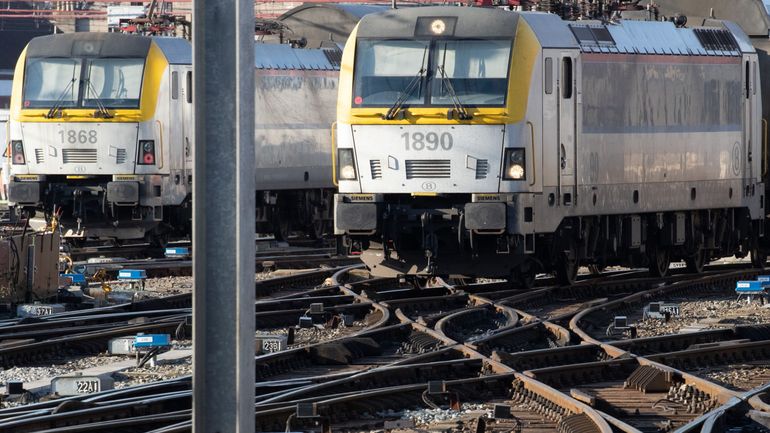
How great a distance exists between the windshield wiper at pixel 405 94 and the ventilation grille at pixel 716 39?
5.42 m

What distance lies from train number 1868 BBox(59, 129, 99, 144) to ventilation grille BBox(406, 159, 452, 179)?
7.64m

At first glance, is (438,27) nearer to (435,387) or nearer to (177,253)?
(435,387)

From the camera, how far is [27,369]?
12664 millimetres

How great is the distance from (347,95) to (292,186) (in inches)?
378

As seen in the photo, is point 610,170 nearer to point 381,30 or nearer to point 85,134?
point 381,30

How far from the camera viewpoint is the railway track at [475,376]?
972cm

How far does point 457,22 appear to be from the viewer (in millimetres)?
17516

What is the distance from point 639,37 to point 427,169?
4.15 meters

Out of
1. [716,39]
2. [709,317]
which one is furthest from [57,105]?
[709,317]

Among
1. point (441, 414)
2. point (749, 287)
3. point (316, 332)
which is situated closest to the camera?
point (441, 414)

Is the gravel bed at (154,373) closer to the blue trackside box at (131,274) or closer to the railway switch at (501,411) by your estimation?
the railway switch at (501,411)

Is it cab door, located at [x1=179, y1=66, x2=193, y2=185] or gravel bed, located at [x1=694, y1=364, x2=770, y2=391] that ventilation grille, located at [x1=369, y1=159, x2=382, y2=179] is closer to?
gravel bed, located at [x1=694, y1=364, x2=770, y2=391]

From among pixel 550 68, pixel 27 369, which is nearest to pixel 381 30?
pixel 550 68

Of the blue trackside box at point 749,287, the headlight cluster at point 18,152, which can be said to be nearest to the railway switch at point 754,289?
the blue trackside box at point 749,287
